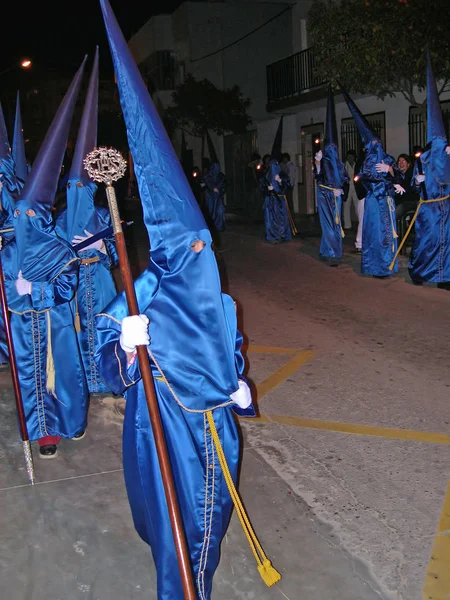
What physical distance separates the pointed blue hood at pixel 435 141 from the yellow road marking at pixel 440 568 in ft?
21.3

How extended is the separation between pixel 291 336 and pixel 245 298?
6.91 ft

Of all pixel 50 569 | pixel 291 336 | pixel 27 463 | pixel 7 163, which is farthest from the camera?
pixel 291 336

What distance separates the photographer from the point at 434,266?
962cm

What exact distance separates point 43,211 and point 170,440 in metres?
2.22

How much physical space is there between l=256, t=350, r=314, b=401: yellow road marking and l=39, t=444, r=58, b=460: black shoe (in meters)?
1.82

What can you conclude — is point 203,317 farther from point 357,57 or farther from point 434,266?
point 357,57

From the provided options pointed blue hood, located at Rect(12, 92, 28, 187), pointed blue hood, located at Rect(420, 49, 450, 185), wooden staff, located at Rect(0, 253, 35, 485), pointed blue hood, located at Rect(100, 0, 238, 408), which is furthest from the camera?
pointed blue hood, located at Rect(420, 49, 450, 185)

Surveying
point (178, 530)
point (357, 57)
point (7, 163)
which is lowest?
point (178, 530)

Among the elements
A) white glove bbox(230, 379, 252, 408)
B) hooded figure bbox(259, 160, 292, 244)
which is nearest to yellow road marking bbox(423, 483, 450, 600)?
white glove bbox(230, 379, 252, 408)

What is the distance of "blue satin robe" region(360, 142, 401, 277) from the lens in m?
10.4

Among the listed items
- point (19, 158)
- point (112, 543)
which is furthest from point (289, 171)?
point (112, 543)

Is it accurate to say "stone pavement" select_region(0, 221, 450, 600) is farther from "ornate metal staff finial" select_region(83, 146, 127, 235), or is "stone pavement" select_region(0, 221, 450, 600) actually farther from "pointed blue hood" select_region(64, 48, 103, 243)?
"ornate metal staff finial" select_region(83, 146, 127, 235)

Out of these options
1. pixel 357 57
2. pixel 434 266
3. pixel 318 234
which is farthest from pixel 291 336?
pixel 318 234

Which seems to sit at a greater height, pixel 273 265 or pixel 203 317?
pixel 203 317
